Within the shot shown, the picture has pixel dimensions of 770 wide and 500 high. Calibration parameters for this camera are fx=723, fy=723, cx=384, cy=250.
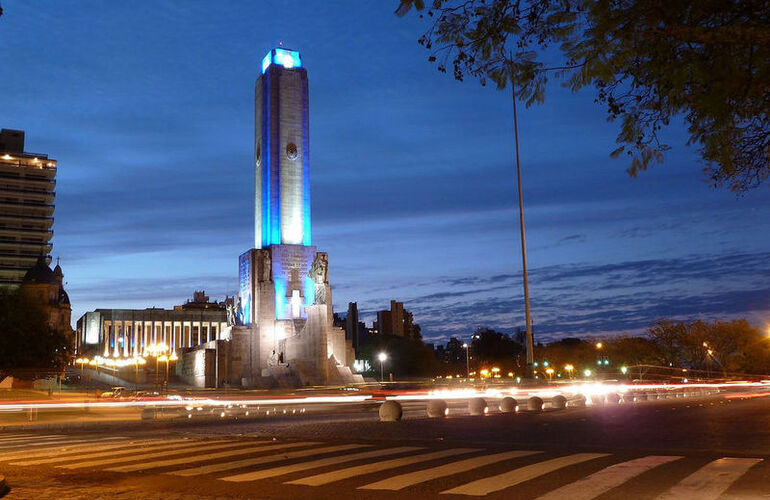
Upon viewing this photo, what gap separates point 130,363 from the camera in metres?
87.4

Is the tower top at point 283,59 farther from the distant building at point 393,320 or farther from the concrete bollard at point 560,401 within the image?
the distant building at point 393,320

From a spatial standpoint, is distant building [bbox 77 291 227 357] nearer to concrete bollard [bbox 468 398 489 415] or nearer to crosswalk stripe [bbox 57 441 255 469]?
concrete bollard [bbox 468 398 489 415]

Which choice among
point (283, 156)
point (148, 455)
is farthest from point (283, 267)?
point (148, 455)

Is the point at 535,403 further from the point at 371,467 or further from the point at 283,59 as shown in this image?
the point at 283,59

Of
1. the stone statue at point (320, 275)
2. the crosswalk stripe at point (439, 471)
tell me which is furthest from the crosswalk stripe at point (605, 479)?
the stone statue at point (320, 275)

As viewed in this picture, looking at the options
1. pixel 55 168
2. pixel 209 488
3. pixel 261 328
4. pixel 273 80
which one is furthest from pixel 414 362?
pixel 209 488

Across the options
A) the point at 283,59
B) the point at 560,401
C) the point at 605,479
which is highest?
the point at 283,59

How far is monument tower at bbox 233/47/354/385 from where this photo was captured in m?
76.0

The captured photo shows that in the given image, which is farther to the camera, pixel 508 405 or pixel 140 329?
pixel 140 329

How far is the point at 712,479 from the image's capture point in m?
10.4

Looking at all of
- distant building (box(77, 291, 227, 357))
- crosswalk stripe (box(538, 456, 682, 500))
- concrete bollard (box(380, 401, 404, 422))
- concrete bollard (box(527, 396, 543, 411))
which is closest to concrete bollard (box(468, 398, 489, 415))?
concrete bollard (box(527, 396, 543, 411))

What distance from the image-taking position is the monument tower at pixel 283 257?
76000mm

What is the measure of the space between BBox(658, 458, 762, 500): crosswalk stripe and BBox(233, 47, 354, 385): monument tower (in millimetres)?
62664

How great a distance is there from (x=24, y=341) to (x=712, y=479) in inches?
2467
